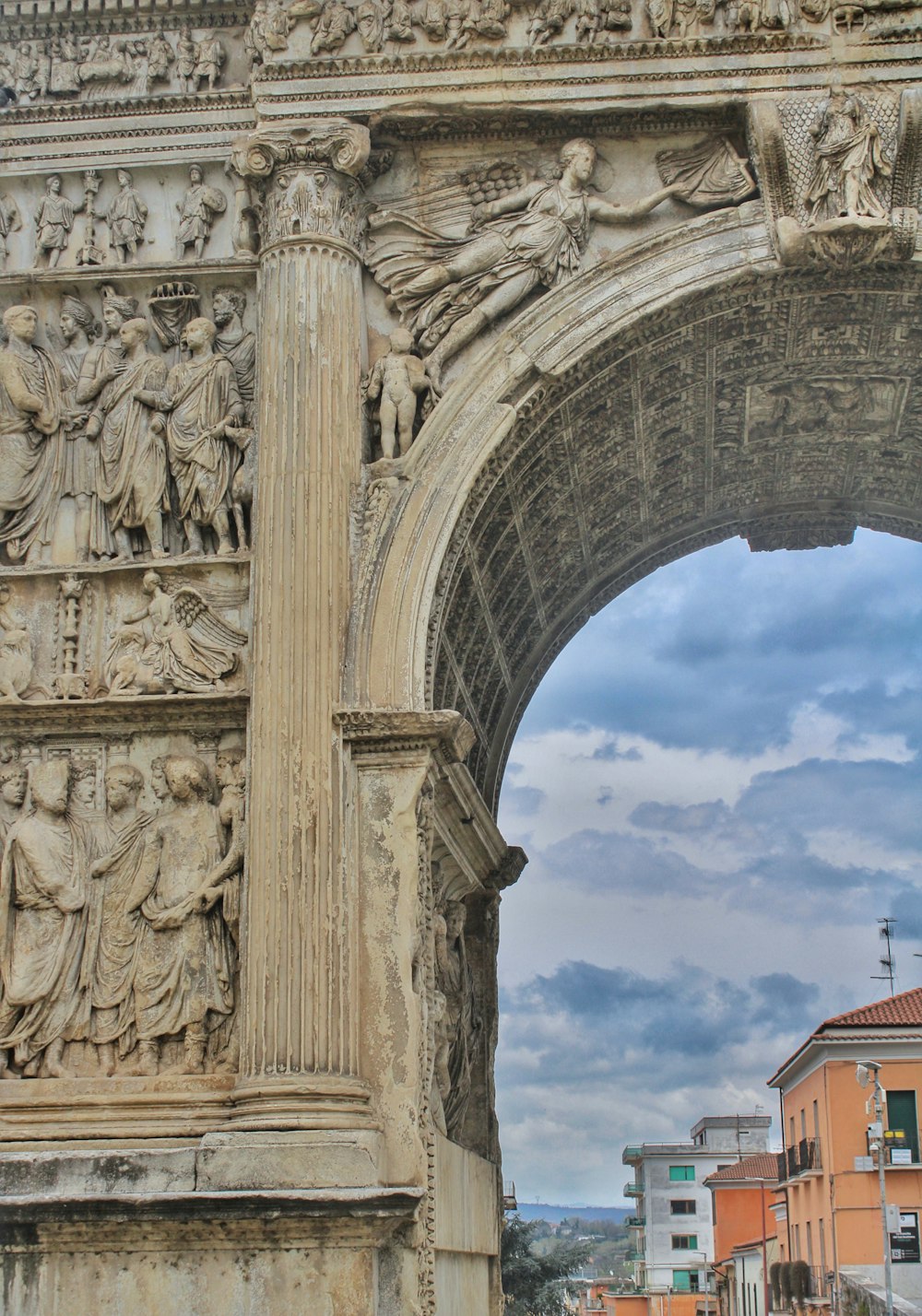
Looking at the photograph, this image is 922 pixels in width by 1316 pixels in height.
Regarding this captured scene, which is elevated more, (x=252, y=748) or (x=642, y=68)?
(x=642, y=68)

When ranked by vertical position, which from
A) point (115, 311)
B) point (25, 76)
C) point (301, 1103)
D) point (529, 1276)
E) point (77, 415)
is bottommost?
point (529, 1276)

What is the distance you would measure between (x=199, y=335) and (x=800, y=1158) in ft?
104

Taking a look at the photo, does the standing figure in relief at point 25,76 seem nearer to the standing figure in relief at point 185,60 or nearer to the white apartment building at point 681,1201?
the standing figure in relief at point 185,60

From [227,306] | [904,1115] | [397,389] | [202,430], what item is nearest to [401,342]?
[397,389]

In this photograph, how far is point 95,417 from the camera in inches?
449

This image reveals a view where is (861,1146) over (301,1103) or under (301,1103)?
over

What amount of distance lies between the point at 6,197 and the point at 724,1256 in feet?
181

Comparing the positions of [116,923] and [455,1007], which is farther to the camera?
[455,1007]

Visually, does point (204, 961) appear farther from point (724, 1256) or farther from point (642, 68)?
point (724, 1256)

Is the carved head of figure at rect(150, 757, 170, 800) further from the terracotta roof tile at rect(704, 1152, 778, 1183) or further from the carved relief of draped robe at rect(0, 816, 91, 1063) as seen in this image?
the terracotta roof tile at rect(704, 1152, 778, 1183)

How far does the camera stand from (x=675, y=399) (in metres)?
12.9

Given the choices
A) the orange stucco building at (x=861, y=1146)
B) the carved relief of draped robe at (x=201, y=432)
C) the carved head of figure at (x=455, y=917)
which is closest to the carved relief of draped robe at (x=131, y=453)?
the carved relief of draped robe at (x=201, y=432)

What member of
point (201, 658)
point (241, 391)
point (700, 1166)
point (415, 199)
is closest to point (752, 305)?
point (415, 199)

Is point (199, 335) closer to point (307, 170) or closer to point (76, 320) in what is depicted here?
point (76, 320)
